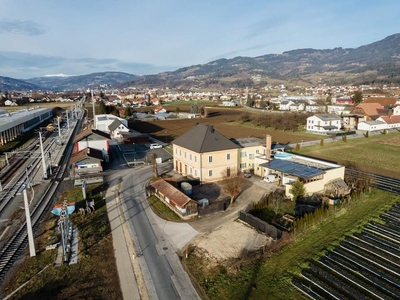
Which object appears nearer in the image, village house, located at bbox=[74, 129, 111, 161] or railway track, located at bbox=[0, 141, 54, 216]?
railway track, located at bbox=[0, 141, 54, 216]

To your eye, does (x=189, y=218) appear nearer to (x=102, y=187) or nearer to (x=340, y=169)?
(x=102, y=187)

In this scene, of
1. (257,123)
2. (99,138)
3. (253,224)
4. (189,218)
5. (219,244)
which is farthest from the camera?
(257,123)

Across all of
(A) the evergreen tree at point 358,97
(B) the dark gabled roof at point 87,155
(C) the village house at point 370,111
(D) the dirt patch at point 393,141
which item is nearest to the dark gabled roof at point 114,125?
(B) the dark gabled roof at point 87,155

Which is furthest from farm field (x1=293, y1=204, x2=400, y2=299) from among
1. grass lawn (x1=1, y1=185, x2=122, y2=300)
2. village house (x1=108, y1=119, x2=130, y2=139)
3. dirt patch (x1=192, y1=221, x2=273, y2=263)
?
village house (x1=108, y1=119, x2=130, y2=139)

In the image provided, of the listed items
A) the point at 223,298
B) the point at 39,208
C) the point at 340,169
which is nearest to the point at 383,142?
the point at 340,169

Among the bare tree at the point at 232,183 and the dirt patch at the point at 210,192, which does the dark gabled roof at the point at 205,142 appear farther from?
the dirt patch at the point at 210,192

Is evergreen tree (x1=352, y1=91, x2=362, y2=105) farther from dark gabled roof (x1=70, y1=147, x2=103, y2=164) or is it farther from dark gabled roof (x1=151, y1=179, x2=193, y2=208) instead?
dark gabled roof (x1=151, y1=179, x2=193, y2=208)

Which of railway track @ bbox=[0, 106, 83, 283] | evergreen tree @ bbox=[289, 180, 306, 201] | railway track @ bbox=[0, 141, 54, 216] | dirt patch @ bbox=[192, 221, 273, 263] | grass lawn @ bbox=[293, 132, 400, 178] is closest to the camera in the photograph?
railway track @ bbox=[0, 106, 83, 283]
